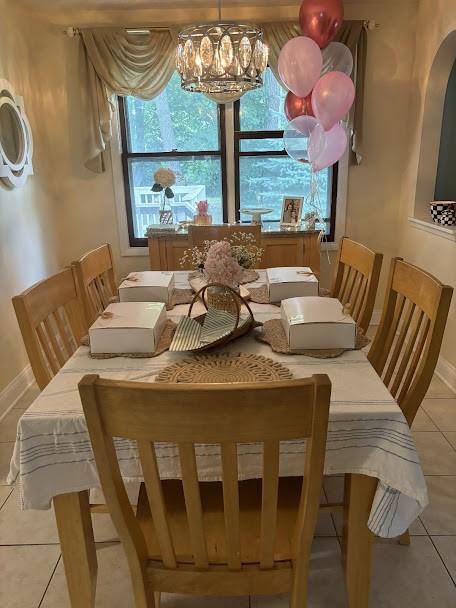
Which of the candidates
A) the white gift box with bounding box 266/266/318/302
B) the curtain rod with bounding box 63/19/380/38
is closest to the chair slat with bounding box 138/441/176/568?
the white gift box with bounding box 266/266/318/302

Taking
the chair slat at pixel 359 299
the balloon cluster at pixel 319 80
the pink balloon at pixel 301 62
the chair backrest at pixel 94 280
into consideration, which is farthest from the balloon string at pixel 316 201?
the chair backrest at pixel 94 280

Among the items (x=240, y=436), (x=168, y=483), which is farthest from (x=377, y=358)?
(x=240, y=436)

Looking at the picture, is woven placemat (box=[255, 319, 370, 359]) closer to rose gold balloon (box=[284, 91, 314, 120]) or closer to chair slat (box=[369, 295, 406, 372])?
chair slat (box=[369, 295, 406, 372])

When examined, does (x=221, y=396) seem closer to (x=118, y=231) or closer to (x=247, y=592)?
(x=247, y=592)

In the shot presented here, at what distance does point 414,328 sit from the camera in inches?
59.6

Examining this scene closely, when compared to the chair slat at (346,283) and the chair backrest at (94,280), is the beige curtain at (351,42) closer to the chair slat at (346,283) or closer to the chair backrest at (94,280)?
the chair slat at (346,283)

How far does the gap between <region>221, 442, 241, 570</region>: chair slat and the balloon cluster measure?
2488 mm

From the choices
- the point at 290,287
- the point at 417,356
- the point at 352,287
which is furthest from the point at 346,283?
the point at 417,356

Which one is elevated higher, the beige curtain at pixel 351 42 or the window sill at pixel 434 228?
the beige curtain at pixel 351 42

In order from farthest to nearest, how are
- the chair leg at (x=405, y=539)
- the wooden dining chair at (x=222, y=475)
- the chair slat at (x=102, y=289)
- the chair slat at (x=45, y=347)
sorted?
the chair slat at (x=102, y=289) < the chair leg at (x=405, y=539) < the chair slat at (x=45, y=347) < the wooden dining chair at (x=222, y=475)

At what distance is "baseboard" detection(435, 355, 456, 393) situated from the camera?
Result: 2.75 meters

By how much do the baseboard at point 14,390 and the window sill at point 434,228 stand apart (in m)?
2.71

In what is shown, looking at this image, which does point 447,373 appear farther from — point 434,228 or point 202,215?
point 202,215

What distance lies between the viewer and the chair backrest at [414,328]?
1.35 metres
